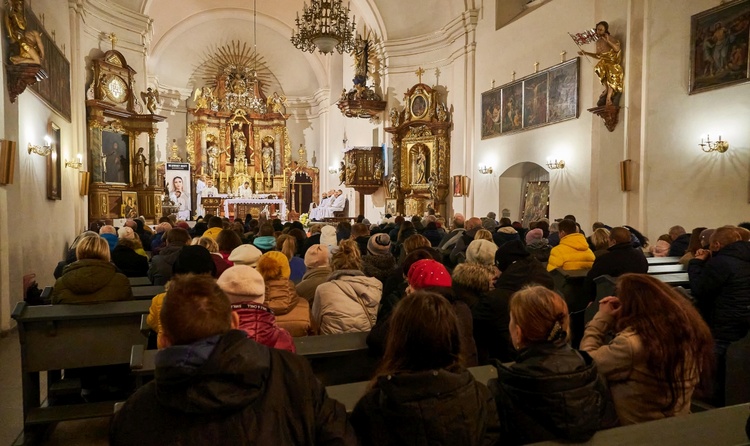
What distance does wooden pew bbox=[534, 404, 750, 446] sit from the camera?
2004 millimetres

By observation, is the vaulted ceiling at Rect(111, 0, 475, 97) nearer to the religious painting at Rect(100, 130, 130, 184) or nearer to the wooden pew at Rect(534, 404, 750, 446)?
the religious painting at Rect(100, 130, 130, 184)

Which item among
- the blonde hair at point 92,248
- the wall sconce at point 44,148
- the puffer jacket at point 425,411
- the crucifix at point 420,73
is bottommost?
the puffer jacket at point 425,411

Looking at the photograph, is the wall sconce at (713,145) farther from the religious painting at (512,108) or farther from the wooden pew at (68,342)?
the wooden pew at (68,342)

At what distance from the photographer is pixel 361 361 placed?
3518 millimetres

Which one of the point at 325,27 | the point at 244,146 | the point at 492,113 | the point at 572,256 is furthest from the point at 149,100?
the point at 572,256

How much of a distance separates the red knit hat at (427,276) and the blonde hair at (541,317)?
107 centimetres

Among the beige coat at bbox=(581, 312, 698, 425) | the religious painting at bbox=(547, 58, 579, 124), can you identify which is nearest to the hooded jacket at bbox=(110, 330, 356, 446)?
the beige coat at bbox=(581, 312, 698, 425)

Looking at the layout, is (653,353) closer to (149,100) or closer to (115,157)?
(115,157)

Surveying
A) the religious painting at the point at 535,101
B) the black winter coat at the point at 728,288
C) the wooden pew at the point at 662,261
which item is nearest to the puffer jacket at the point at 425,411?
the black winter coat at the point at 728,288

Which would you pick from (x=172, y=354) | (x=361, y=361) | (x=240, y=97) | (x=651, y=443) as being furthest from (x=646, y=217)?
(x=240, y=97)

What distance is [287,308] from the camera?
357 cm

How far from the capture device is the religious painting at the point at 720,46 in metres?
8.52

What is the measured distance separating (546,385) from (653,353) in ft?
1.96

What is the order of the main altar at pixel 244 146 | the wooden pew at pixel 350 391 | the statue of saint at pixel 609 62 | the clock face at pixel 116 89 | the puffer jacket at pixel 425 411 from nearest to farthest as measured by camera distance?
the puffer jacket at pixel 425 411, the wooden pew at pixel 350 391, the statue of saint at pixel 609 62, the clock face at pixel 116 89, the main altar at pixel 244 146
